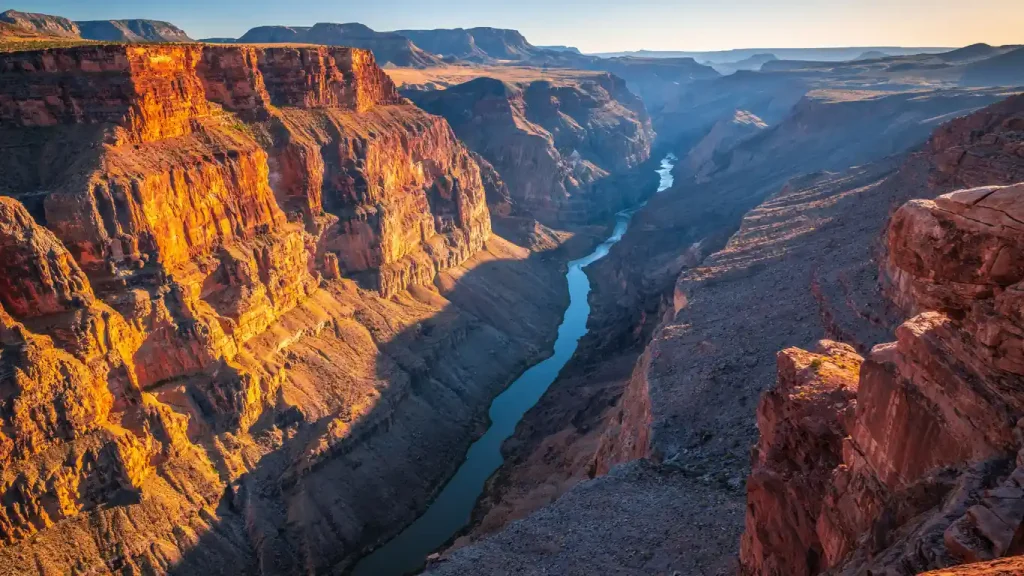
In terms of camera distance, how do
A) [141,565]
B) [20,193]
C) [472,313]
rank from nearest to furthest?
[141,565] → [20,193] → [472,313]

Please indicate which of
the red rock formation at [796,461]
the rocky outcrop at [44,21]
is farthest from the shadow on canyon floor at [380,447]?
the rocky outcrop at [44,21]

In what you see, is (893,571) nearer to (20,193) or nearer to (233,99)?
(20,193)

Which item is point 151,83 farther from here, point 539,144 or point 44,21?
point 539,144

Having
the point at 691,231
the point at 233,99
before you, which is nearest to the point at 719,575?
the point at 233,99

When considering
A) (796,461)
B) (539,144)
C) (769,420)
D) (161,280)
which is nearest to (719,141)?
(539,144)

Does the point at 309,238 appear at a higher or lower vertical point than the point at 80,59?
lower

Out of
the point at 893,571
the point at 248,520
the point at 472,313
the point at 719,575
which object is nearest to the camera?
the point at 893,571

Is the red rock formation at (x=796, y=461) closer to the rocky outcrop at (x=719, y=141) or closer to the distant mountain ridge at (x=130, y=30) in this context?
the rocky outcrop at (x=719, y=141)
